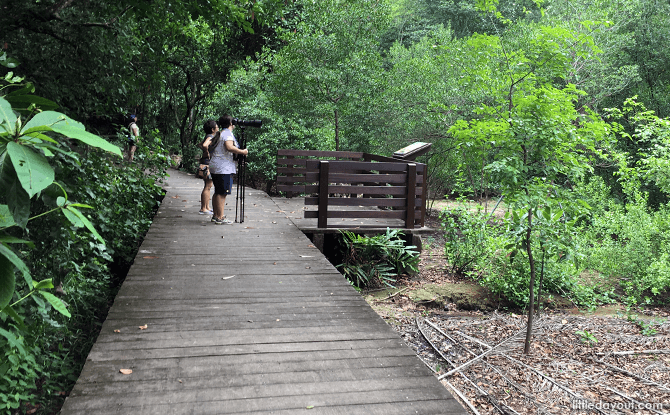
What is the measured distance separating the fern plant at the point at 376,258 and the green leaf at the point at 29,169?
22.1ft

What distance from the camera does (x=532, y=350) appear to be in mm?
6496

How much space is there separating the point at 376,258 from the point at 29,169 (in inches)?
292

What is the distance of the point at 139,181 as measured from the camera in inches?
333

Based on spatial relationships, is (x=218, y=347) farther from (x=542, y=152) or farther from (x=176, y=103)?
(x=176, y=103)

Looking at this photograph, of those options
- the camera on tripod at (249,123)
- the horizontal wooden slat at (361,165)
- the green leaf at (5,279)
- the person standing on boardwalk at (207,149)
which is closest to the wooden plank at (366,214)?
the horizontal wooden slat at (361,165)

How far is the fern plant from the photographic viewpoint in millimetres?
7938

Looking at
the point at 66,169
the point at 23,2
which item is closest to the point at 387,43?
the point at 23,2

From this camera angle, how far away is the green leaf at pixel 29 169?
109 centimetres

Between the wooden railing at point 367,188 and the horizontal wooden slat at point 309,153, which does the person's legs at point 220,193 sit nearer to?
the wooden railing at point 367,188

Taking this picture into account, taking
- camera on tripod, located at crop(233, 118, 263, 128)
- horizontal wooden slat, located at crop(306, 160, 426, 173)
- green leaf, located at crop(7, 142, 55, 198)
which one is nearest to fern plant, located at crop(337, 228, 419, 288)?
horizontal wooden slat, located at crop(306, 160, 426, 173)

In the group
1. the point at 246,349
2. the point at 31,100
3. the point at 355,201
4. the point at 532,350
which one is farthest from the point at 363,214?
the point at 31,100

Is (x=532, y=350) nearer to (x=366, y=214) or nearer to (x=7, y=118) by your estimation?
(x=366, y=214)

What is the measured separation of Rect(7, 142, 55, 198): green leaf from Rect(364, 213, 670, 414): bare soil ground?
14.8 feet

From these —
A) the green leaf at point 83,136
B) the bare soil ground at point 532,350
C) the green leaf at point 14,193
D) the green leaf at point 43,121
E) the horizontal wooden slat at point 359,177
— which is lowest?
the bare soil ground at point 532,350
